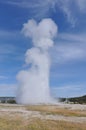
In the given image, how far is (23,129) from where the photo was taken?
1839 inches

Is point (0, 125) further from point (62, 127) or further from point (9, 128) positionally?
point (62, 127)

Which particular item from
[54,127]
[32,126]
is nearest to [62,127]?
[54,127]

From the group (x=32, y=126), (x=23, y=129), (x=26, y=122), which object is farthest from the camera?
(x=26, y=122)

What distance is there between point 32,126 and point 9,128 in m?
4.16

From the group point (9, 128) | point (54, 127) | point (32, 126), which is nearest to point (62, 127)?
point (54, 127)

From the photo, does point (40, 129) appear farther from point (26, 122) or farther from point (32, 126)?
point (26, 122)

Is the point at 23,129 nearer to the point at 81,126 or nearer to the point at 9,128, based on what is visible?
the point at 9,128

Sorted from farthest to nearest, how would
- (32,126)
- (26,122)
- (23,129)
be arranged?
(26,122) < (32,126) < (23,129)

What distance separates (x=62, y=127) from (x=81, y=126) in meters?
3.39

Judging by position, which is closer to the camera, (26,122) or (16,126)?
(16,126)

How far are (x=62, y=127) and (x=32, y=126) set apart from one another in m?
4.78

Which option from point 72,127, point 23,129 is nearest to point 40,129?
point 23,129

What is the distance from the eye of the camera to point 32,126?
4991 cm

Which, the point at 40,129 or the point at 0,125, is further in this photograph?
the point at 0,125
